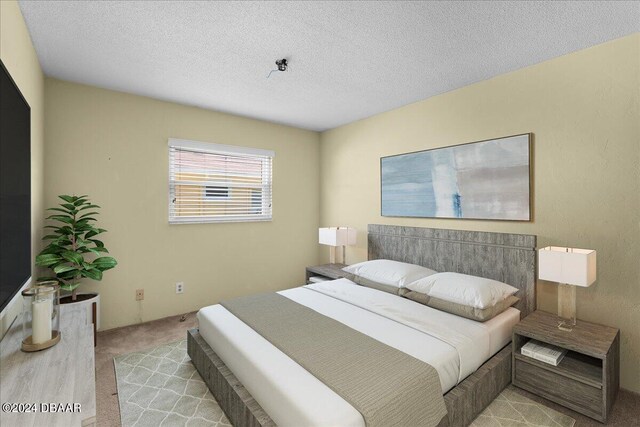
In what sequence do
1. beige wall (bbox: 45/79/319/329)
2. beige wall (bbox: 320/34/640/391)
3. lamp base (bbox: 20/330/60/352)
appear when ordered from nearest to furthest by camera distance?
lamp base (bbox: 20/330/60/352) → beige wall (bbox: 320/34/640/391) → beige wall (bbox: 45/79/319/329)

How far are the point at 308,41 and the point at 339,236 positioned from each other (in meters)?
2.24

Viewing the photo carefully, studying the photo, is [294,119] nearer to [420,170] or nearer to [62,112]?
[420,170]

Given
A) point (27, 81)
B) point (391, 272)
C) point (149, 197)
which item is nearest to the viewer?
point (27, 81)

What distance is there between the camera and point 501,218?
265cm

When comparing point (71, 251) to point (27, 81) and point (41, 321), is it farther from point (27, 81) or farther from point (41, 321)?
point (41, 321)

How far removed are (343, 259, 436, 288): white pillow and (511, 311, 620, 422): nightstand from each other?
2.85ft

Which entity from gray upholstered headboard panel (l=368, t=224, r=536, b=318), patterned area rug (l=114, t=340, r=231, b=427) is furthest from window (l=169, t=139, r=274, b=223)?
gray upholstered headboard panel (l=368, t=224, r=536, b=318)

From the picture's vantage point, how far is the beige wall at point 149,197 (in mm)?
2896

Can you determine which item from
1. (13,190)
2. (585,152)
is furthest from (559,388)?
(13,190)

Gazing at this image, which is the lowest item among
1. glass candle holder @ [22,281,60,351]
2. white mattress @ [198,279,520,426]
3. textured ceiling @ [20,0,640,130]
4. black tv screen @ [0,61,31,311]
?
white mattress @ [198,279,520,426]

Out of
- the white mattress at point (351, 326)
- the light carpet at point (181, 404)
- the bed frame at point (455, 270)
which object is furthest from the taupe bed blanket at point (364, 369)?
the light carpet at point (181, 404)

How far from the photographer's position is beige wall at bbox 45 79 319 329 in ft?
9.50

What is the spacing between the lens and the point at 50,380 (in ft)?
3.72

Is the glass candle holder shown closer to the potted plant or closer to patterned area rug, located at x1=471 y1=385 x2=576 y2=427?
the potted plant
